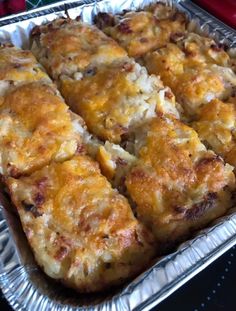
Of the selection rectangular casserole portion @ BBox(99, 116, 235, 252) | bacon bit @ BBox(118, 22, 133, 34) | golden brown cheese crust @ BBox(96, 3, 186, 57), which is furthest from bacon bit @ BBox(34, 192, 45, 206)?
bacon bit @ BBox(118, 22, 133, 34)

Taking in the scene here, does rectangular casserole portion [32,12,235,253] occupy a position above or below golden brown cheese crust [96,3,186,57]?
below

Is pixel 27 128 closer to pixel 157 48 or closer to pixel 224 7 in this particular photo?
pixel 157 48

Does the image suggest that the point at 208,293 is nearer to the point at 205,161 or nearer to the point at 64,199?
the point at 205,161

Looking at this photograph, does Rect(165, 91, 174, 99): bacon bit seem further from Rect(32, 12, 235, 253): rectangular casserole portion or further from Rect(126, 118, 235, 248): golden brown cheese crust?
Rect(126, 118, 235, 248): golden brown cheese crust

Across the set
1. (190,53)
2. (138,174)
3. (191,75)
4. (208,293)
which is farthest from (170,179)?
(190,53)

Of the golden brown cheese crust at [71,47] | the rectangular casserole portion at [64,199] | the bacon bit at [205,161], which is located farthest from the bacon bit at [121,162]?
the golden brown cheese crust at [71,47]

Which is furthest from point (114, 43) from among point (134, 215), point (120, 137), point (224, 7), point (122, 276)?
point (122, 276)

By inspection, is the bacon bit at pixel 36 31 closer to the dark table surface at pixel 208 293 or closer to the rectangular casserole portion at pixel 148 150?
the rectangular casserole portion at pixel 148 150
